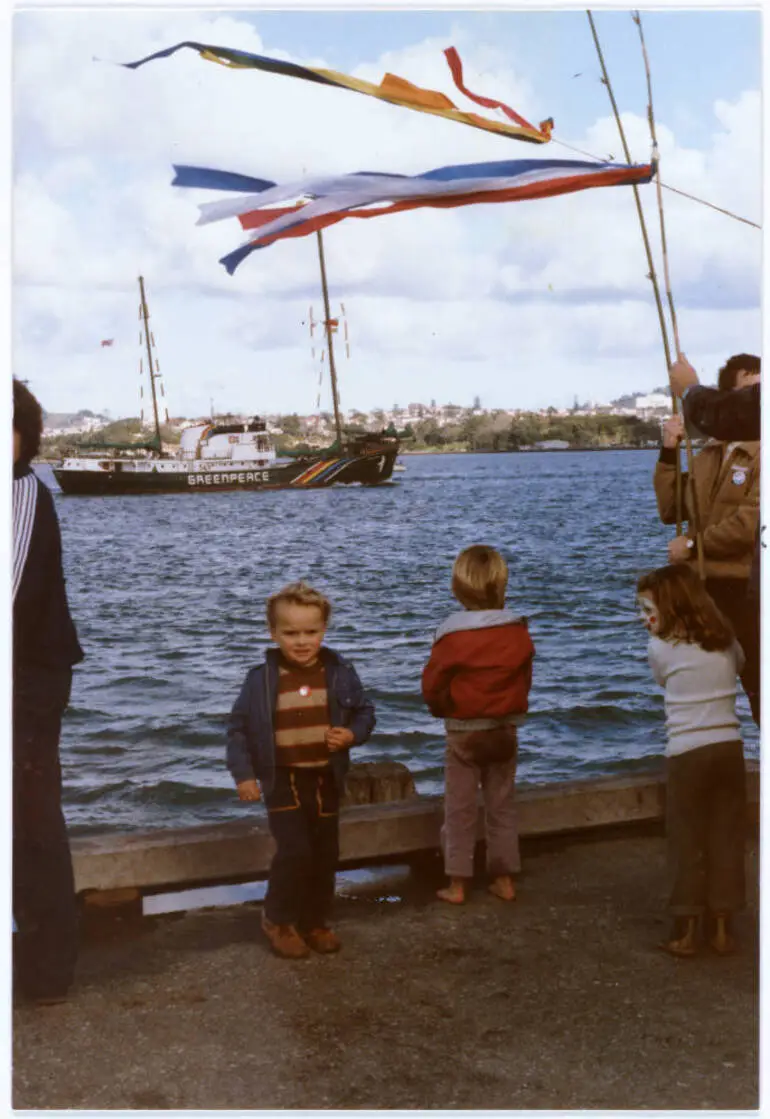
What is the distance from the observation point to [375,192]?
3711 millimetres

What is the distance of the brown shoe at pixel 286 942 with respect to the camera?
12.1 ft

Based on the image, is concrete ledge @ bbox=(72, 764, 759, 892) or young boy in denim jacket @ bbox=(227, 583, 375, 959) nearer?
young boy in denim jacket @ bbox=(227, 583, 375, 959)

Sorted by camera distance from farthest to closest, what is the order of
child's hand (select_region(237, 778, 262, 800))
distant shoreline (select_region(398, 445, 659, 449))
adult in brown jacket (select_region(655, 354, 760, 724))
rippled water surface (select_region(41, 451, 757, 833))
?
rippled water surface (select_region(41, 451, 757, 833)), distant shoreline (select_region(398, 445, 659, 449)), adult in brown jacket (select_region(655, 354, 760, 724)), child's hand (select_region(237, 778, 262, 800))

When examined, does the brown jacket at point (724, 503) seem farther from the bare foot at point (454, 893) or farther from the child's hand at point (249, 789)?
the child's hand at point (249, 789)

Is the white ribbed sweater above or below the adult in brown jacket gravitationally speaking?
below

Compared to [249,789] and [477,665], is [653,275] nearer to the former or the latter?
[477,665]

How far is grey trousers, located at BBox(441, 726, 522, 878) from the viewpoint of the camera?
4.05 meters

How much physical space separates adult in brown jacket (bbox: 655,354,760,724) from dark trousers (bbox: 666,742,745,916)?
385mm

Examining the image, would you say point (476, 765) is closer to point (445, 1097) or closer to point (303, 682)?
point (303, 682)

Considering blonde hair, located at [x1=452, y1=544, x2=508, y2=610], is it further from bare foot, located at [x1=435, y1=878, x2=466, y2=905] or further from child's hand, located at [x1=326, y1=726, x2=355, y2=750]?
bare foot, located at [x1=435, y1=878, x2=466, y2=905]

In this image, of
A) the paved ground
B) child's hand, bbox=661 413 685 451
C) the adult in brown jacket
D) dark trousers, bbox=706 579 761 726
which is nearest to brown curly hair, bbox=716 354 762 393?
the adult in brown jacket

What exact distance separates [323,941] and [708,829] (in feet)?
3.84

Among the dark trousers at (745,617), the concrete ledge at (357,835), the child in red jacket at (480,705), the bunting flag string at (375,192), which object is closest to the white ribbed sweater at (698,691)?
the dark trousers at (745,617)

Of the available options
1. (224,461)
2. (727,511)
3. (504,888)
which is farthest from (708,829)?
(224,461)
